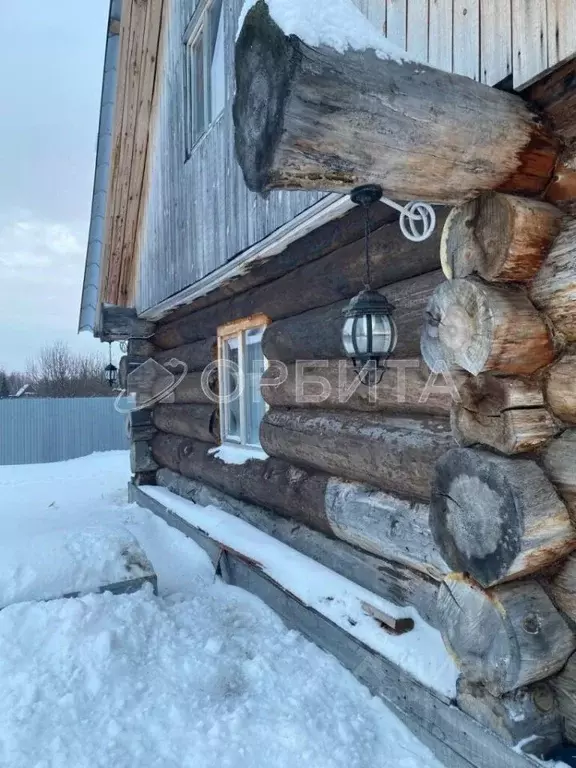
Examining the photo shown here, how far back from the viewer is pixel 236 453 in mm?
5430

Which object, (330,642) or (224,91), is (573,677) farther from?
(224,91)

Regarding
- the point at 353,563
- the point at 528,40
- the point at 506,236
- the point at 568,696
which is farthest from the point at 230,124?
the point at 568,696

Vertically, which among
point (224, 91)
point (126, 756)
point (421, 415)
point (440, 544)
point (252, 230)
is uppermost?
point (224, 91)

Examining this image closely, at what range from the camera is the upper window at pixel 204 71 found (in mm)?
5371

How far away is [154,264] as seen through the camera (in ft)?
22.3

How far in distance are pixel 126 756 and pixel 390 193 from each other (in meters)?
2.65

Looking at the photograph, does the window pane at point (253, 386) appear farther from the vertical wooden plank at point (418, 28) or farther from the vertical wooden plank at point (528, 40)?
the vertical wooden plank at point (528, 40)

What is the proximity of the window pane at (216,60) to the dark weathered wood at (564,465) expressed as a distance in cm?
442

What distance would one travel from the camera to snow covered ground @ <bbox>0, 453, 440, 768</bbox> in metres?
2.54

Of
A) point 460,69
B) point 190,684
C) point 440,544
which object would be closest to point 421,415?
point 440,544

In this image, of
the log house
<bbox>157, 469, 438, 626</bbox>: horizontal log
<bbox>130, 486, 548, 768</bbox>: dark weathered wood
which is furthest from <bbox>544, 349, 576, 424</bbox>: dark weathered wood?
<bbox>157, 469, 438, 626</bbox>: horizontal log

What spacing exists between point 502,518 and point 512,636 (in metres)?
0.40

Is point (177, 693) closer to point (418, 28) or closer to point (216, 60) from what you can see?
point (418, 28)

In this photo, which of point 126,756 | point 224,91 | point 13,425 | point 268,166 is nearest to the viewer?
point 268,166
